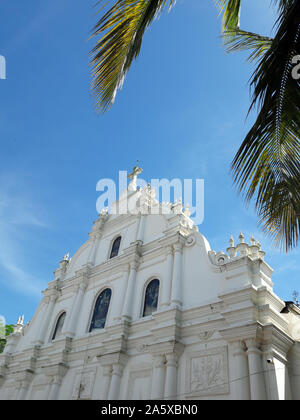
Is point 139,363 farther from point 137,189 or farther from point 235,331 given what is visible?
point 137,189

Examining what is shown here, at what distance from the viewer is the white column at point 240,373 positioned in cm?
783

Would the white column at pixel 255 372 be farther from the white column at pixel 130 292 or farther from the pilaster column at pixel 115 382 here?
the white column at pixel 130 292

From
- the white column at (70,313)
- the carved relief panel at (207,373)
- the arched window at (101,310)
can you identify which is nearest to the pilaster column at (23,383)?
the white column at (70,313)

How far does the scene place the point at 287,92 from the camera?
3.62 m

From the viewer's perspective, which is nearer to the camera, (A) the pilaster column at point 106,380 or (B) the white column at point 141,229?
(A) the pilaster column at point 106,380

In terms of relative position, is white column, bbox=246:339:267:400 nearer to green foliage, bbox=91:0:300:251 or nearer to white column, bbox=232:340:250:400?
white column, bbox=232:340:250:400

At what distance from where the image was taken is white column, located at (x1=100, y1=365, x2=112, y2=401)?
35.4ft

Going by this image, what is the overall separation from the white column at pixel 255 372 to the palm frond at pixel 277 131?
5161 millimetres

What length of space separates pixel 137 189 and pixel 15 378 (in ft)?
35.8

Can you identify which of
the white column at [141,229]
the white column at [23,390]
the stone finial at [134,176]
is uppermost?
the stone finial at [134,176]

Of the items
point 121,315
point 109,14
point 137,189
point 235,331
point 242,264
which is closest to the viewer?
point 109,14

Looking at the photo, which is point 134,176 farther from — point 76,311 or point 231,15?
point 231,15

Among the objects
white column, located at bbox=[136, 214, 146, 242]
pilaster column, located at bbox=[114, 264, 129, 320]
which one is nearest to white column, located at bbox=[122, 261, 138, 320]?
pilaster column, located at bbox=[114, 264, 129, 320]

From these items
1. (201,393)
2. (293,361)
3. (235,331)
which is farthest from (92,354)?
(293,361)
